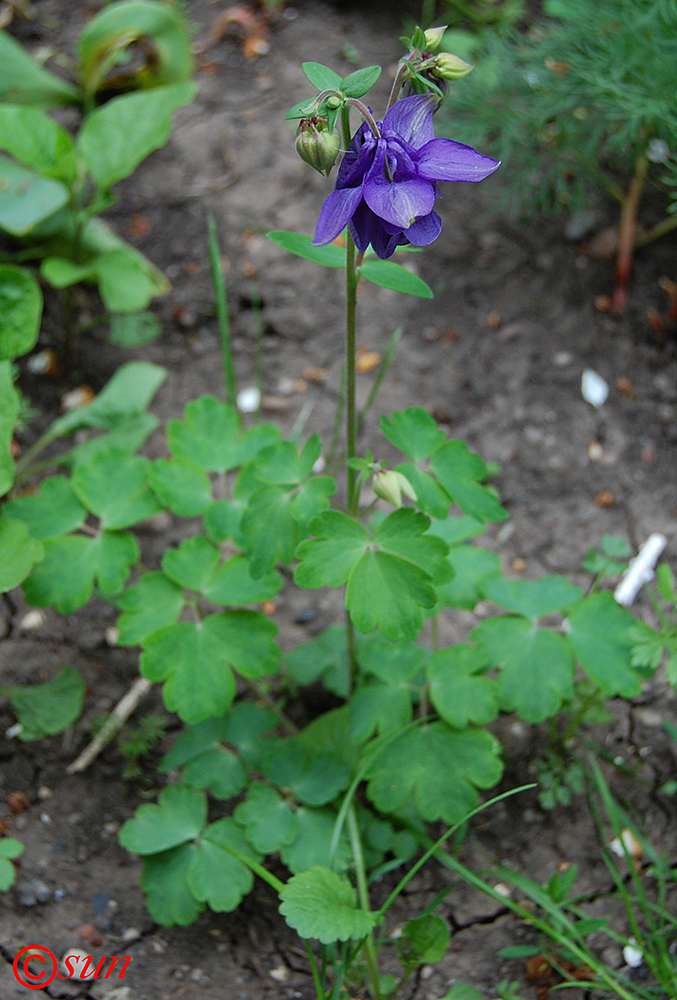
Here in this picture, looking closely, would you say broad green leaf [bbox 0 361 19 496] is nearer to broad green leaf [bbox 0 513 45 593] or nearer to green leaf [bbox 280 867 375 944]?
broad green leaf [bbox 0 513 45 593]

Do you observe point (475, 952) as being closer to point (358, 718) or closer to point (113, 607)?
point (358, 718)

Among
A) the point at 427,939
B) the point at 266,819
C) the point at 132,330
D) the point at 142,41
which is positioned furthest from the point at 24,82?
the point at 427,939

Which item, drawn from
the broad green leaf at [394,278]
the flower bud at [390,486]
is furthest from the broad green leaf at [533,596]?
the broad green leaf at [394,278]

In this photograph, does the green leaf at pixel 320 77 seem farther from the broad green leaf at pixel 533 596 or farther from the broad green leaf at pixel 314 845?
the broad green leaf at pixel 314 845

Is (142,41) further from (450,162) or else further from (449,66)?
(450,162)

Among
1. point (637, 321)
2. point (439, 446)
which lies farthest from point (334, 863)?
point (637, 321)

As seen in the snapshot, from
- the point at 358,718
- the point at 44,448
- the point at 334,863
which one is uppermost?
the point at 44,448
